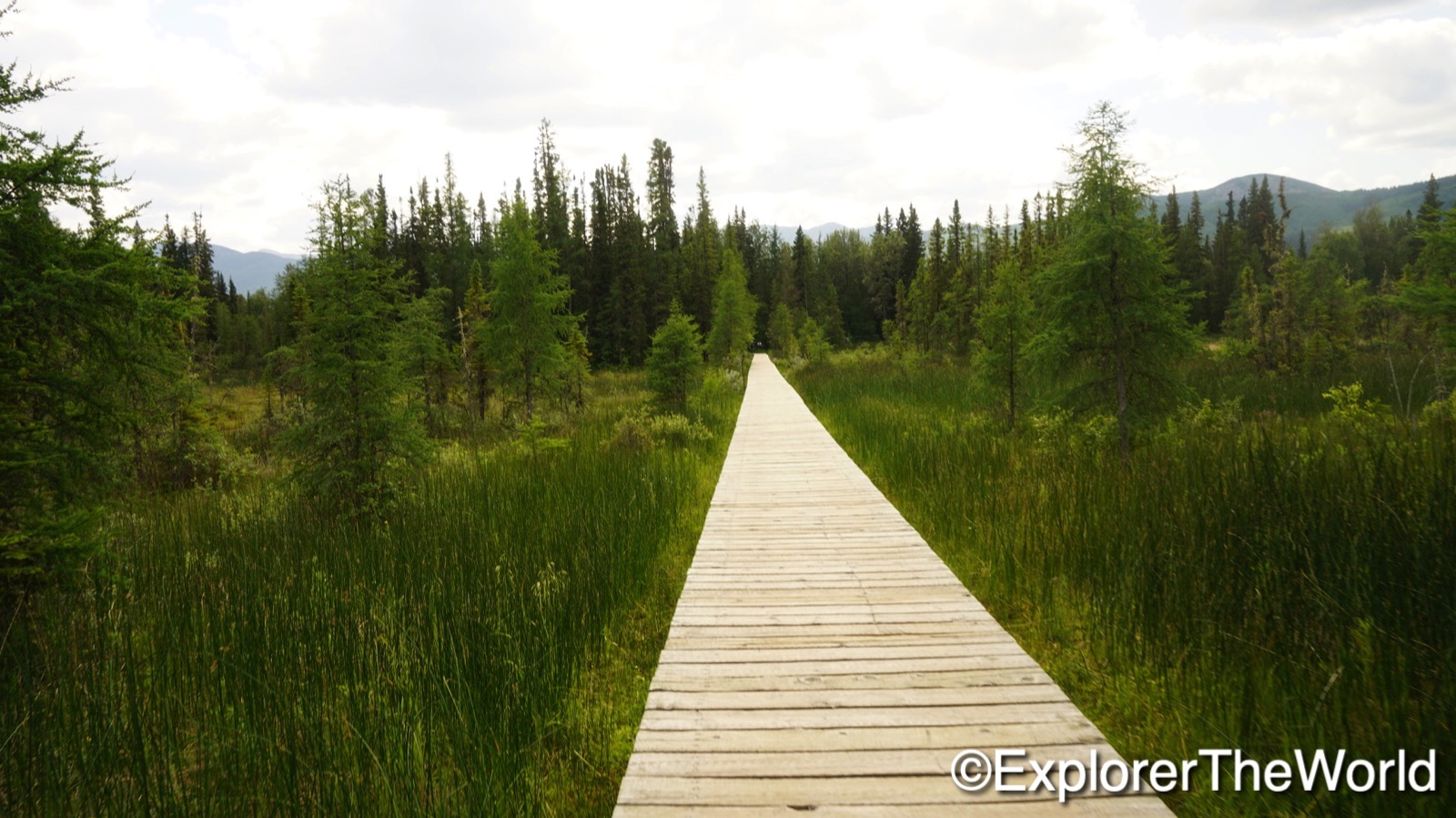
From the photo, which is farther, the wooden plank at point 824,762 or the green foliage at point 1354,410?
the green foliage at point 1354,410

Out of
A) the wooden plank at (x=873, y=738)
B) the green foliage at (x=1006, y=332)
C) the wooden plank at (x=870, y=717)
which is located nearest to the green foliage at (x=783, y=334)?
the green foliage at (x=1006, y=332)

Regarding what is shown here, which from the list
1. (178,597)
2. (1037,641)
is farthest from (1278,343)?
(178,597)

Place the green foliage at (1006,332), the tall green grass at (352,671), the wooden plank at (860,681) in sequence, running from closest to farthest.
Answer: the tall green grass at (352,671)
the wooden plank at (860,681)
the green foliage at (1006,332)

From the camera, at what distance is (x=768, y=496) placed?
22.0ft

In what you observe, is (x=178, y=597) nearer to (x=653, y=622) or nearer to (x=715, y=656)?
(x=653, y=622)

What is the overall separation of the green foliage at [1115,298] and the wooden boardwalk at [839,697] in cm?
408

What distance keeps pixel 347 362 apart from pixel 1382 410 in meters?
15.3

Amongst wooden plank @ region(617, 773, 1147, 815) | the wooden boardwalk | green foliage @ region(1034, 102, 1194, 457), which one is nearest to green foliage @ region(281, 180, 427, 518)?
the wooden boardwalk

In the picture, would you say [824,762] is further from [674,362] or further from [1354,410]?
[674,362]

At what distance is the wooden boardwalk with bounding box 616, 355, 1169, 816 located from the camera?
212 cm

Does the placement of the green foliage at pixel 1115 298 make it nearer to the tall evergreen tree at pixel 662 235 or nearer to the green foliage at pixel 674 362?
the green foliage at pixel 674 362

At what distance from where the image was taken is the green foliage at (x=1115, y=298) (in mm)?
6906

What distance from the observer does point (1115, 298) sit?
23.4ft

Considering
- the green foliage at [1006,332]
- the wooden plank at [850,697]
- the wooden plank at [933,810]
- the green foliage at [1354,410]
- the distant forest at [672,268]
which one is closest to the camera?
the wooden plank at [933,810]
